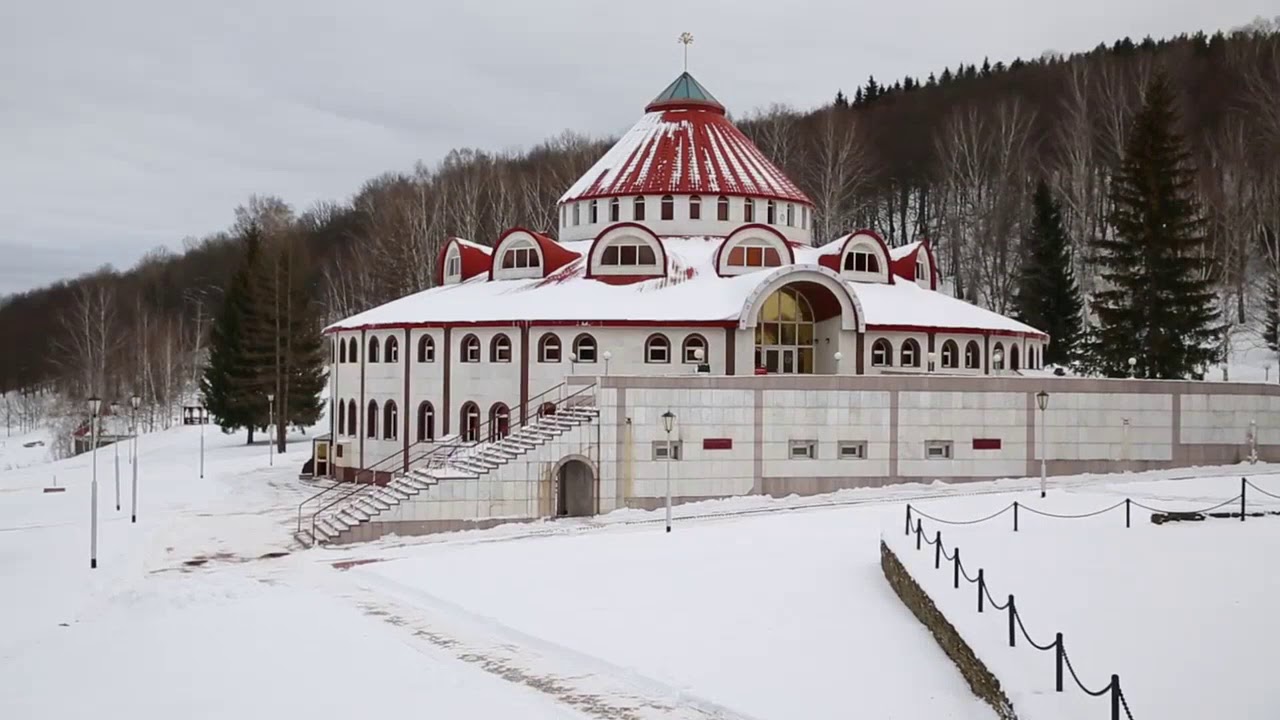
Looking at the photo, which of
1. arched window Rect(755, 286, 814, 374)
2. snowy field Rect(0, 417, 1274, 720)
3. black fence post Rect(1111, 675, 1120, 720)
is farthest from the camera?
arched window Rect(755, 286, 814, 374)

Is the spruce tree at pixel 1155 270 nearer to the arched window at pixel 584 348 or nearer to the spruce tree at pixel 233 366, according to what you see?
the arched window at pixel 584 348

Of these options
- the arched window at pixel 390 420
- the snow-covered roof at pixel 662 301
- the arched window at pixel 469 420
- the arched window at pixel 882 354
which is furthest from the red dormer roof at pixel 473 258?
the arched window at pixel 882 354

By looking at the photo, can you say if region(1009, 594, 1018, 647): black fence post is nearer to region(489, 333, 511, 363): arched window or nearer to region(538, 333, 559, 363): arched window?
region(538, 333, 559, 363): arched window

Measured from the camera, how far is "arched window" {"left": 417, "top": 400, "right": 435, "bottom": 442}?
4172 centimetres

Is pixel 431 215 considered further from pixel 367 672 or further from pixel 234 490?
pixel 367 672

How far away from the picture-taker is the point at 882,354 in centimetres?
4134

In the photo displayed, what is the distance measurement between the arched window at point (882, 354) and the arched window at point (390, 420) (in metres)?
16.5

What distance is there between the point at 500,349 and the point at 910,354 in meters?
13.8

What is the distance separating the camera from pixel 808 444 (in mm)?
34656

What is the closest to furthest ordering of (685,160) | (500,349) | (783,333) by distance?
(500,349) < (783,333) < (685,160)

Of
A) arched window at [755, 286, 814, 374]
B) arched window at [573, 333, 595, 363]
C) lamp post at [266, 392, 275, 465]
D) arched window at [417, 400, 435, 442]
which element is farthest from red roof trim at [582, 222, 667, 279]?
lamp post at [266, 392, 275, 465]

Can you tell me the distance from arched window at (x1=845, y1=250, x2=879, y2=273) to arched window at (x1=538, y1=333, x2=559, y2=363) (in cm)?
1231

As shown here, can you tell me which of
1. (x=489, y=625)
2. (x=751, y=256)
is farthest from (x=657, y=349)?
(x=489, y=625)

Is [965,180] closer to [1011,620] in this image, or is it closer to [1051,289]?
[1051,289]
